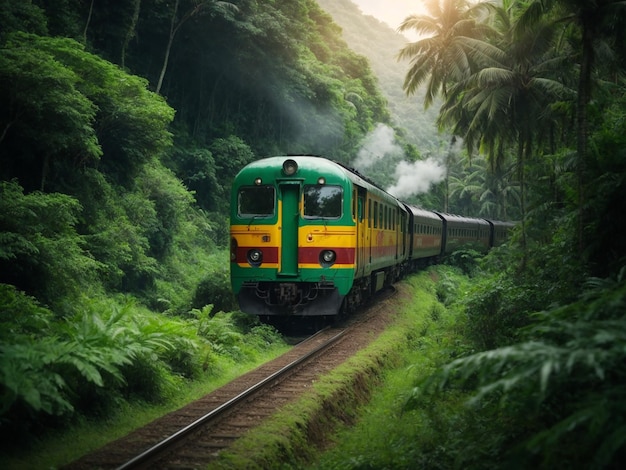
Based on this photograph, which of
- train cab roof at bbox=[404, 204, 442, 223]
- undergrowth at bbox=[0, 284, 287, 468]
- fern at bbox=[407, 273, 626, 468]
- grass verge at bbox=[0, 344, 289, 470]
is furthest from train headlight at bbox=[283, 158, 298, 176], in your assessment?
train cab roof at bbox=[404, 204, 442, 223]

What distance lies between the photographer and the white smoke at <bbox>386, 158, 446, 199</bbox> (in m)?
47.9

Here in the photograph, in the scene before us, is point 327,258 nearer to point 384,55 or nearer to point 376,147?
point 376,147

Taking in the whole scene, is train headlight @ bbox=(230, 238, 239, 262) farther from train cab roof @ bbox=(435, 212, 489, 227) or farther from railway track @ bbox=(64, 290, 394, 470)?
train cab roof @ bbox=(435, 212, 489, 227)

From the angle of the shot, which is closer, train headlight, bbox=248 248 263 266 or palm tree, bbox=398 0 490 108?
train headlight, bbox=248 248 263 266

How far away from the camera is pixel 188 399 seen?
7.89 m

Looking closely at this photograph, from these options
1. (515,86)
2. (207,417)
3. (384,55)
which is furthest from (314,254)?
(384,55)

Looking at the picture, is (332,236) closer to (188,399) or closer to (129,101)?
(188,399)

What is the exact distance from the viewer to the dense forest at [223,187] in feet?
16.1

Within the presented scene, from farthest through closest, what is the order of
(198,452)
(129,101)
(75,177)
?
(129,101)
(75,177)
(198,452)

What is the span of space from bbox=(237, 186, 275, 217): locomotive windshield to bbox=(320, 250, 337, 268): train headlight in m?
1.33

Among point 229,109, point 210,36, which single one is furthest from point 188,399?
point 229,109

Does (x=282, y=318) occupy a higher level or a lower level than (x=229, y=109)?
lower

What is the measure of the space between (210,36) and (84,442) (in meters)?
24.1

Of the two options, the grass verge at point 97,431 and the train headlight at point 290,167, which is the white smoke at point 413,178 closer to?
the train headlight at point 290,167
